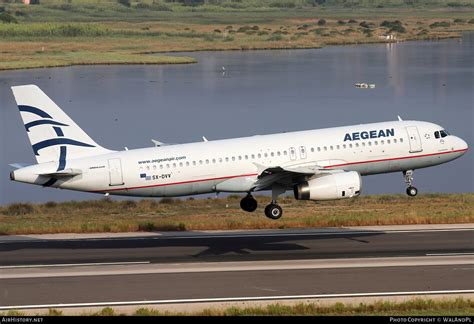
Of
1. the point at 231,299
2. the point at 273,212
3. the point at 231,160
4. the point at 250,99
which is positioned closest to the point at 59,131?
the point at 231,160

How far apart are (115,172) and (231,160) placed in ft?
21.0

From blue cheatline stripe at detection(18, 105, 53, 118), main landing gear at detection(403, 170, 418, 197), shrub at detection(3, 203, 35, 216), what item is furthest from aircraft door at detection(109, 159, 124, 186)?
shrub at detection(3, 203, 35, 216)

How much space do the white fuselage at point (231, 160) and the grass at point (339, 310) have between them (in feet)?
58.0

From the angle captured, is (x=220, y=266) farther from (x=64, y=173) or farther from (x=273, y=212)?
(x=64, y=173)

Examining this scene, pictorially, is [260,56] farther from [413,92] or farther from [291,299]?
[291,299]

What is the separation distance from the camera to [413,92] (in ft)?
459

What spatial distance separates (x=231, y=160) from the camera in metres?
58.6

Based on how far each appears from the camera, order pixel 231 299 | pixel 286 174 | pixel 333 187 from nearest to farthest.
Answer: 1. pixel 231 299
2. pixel 333 187
3. pixel 286 174

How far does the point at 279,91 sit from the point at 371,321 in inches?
4266

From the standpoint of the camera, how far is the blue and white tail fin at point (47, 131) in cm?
5662

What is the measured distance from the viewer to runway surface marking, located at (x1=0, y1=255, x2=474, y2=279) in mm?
47188

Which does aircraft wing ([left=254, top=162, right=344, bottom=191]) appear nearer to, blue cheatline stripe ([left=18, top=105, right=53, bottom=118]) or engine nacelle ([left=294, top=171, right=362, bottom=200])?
engine nacelle ([left=294, top=171, right=362, bottom=200])

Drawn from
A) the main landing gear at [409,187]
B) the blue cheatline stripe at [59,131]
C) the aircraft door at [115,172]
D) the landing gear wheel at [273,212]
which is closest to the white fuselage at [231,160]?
the aircraft door at [115,172]

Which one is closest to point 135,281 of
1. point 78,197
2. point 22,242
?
point 22,242
